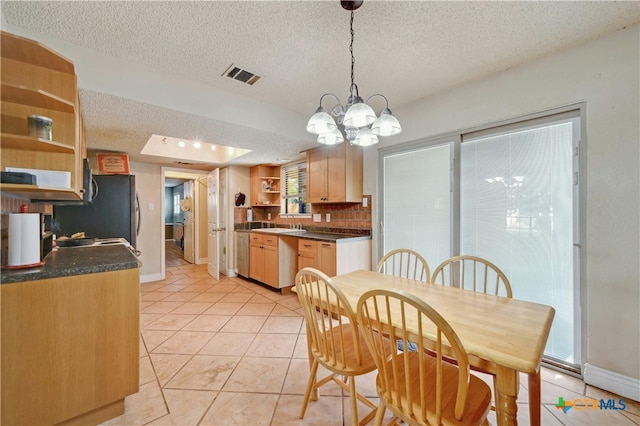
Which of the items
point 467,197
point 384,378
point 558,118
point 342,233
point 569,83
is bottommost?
point 384,378

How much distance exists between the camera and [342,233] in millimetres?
3668

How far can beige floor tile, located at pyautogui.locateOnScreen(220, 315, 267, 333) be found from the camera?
2619mm

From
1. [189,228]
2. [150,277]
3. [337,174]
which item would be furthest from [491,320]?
[189,228]

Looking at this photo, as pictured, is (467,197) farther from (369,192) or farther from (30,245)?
(30,245)

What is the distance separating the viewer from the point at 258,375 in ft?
6.26

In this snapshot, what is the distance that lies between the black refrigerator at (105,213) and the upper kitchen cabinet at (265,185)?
1941 mm

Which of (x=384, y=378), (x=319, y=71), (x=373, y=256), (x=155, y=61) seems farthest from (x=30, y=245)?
(x=373, y=256)

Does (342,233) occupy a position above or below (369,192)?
below

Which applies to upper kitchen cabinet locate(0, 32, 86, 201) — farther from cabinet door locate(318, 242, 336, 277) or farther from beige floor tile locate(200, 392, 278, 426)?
cabinet door locate(318, 242, 336, 277)

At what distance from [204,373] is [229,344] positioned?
418 millimetres

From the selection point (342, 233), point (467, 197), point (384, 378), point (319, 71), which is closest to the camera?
point (384, 378)

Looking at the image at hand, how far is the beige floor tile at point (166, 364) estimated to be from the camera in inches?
74.7

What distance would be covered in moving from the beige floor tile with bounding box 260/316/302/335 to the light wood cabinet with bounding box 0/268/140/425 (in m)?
1.26

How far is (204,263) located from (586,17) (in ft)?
21.6
